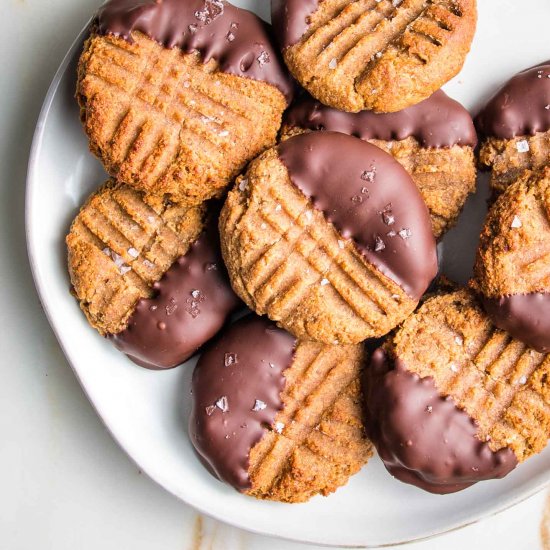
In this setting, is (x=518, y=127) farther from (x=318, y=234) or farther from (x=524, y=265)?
(x=318, y=234)

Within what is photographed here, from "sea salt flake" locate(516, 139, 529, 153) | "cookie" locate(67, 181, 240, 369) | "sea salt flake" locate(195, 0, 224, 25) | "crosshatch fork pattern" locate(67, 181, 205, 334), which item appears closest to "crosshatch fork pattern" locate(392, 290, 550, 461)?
"sea salt flake" locate(516, 139, 529, 153)

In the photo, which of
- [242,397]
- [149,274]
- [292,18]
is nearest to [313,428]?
[242,397]

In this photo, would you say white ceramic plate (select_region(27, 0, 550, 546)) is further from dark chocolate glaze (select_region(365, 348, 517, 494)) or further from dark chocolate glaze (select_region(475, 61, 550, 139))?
dark chocolate glaze (select_region(365, 348, 517, 494))

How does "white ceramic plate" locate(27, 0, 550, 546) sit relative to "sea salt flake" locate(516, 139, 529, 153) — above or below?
below

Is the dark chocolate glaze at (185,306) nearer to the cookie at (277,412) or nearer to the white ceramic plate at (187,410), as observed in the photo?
the cookie at (277,412)

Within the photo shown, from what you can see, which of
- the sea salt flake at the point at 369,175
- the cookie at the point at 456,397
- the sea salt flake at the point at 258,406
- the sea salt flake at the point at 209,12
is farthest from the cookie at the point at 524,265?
the sea salt flake at the point at 209,12

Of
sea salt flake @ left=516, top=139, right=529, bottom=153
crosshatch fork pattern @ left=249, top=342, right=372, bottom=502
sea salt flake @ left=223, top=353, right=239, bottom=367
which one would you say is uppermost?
sea salt flake @ left=516, top=139, right=529, bottom=153
